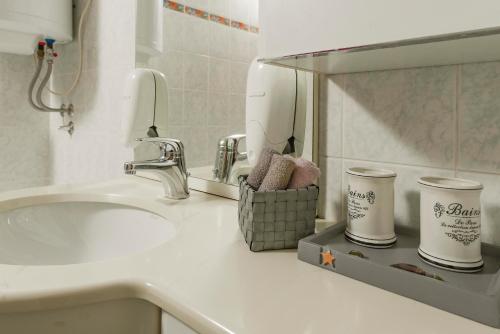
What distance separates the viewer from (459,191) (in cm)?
44

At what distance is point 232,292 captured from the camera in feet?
1.39

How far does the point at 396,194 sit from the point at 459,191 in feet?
0.67

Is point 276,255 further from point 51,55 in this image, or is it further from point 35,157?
point 35,157

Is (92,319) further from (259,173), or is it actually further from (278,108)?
(278,108)

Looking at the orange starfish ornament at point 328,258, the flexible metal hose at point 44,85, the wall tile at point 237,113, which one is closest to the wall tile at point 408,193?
the orange starfish ornament at point 328,258

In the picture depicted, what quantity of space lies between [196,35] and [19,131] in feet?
3.58

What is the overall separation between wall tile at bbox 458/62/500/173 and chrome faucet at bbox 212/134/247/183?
470 millimetres

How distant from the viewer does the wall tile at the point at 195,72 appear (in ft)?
3.21

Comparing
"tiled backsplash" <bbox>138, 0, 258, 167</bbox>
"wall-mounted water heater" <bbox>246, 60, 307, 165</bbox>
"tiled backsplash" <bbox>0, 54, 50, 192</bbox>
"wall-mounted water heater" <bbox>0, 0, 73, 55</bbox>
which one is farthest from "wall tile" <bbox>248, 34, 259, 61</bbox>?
"tiled backsplash" <bbox>0, 54, 50, 192</bbox>

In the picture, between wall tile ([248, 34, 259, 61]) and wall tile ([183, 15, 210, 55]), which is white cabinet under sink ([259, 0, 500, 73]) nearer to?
wall tile ([248, 34, 259, 61])

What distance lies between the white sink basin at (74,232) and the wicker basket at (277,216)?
12.4 inches

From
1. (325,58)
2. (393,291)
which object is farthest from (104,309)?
(325,58)

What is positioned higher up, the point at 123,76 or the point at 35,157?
the point at 123,76

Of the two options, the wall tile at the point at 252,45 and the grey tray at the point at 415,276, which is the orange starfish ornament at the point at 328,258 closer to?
the grey tray at the point at 415,276
